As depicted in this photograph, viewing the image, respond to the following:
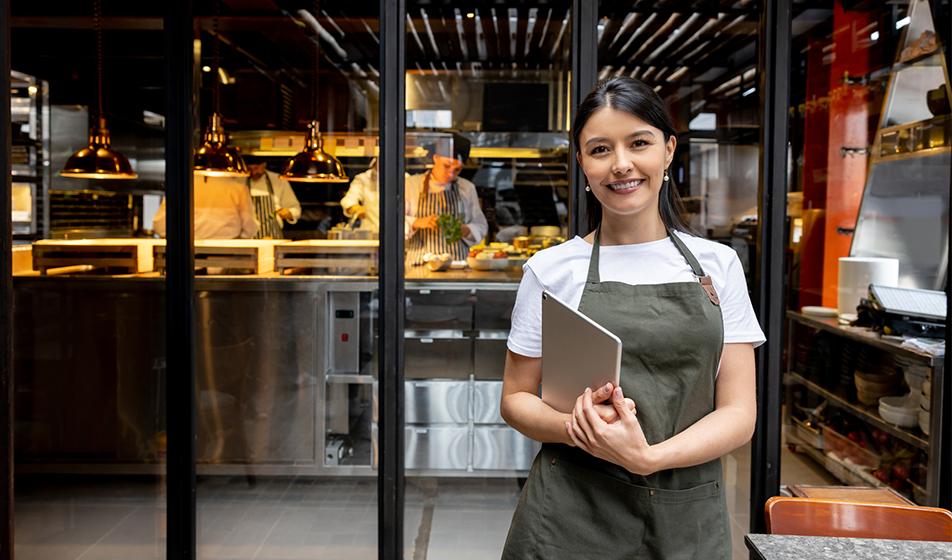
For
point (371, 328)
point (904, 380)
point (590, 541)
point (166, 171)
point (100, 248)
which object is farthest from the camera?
point (100, 248)

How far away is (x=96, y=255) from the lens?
4293mm

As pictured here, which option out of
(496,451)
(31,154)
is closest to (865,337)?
(496,451)

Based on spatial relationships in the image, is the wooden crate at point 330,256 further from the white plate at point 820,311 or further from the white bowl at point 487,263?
the white plate at point 820,311

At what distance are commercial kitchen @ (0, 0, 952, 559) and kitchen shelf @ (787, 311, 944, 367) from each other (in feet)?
0.04

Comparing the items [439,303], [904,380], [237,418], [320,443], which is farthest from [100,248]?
[904,380]

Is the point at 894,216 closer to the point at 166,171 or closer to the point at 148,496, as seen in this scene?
the point at 166,171

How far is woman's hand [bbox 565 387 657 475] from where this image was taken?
4.29ft

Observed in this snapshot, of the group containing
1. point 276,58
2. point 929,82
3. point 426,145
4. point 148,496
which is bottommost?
point 148,496

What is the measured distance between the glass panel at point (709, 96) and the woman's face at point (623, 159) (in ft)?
4.64

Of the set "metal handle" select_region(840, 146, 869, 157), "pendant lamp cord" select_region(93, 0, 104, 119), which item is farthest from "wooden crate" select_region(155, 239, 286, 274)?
"metal handle" select_region(840, 146, 869, 157)

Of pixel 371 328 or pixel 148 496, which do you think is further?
pixel 148 496

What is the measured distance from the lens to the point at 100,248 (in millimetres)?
4293

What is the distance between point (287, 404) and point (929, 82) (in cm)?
357

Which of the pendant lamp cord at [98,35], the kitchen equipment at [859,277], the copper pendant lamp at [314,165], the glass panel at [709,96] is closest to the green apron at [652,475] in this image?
the glass panel at [709,96]
